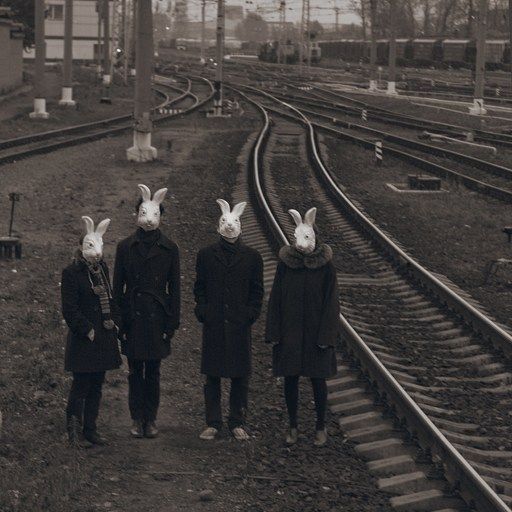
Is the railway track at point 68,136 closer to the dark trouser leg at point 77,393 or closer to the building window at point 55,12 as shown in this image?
the dark trouser leg at point 77,393

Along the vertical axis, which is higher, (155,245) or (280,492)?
(155,245)

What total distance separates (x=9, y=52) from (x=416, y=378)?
149ft

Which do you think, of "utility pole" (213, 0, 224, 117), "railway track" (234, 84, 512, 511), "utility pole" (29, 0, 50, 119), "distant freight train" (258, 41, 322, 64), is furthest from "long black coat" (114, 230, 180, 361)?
"distant freight train" (258, 41, 322, 64)

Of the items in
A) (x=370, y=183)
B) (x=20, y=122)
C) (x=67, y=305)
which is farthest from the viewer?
(x=20, y=122)

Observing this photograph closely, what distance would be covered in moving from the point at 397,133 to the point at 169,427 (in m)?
30.2

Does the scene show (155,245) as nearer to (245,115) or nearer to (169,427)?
(169,427)

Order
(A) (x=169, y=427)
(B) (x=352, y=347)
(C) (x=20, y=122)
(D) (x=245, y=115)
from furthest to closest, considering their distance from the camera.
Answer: (D) (x=245, y=115) → (C) (x=20, y=122) → (B) (x=352, y=347) → (A) (x=169, y=427)

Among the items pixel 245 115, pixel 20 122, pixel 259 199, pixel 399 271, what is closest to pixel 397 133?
pixel 245 115

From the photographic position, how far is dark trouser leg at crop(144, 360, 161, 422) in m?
8.74

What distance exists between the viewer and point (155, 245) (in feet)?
28.5

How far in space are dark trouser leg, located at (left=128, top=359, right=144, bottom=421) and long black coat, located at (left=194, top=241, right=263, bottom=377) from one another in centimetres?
48

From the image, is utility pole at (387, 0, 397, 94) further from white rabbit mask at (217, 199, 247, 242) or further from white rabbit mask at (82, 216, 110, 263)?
white rabbit mask at (82, 216, 110, 263)

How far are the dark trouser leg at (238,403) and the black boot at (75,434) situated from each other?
Result: 104cm

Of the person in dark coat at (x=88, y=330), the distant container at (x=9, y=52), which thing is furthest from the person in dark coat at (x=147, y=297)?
the distant container at (x=9, y=52)
